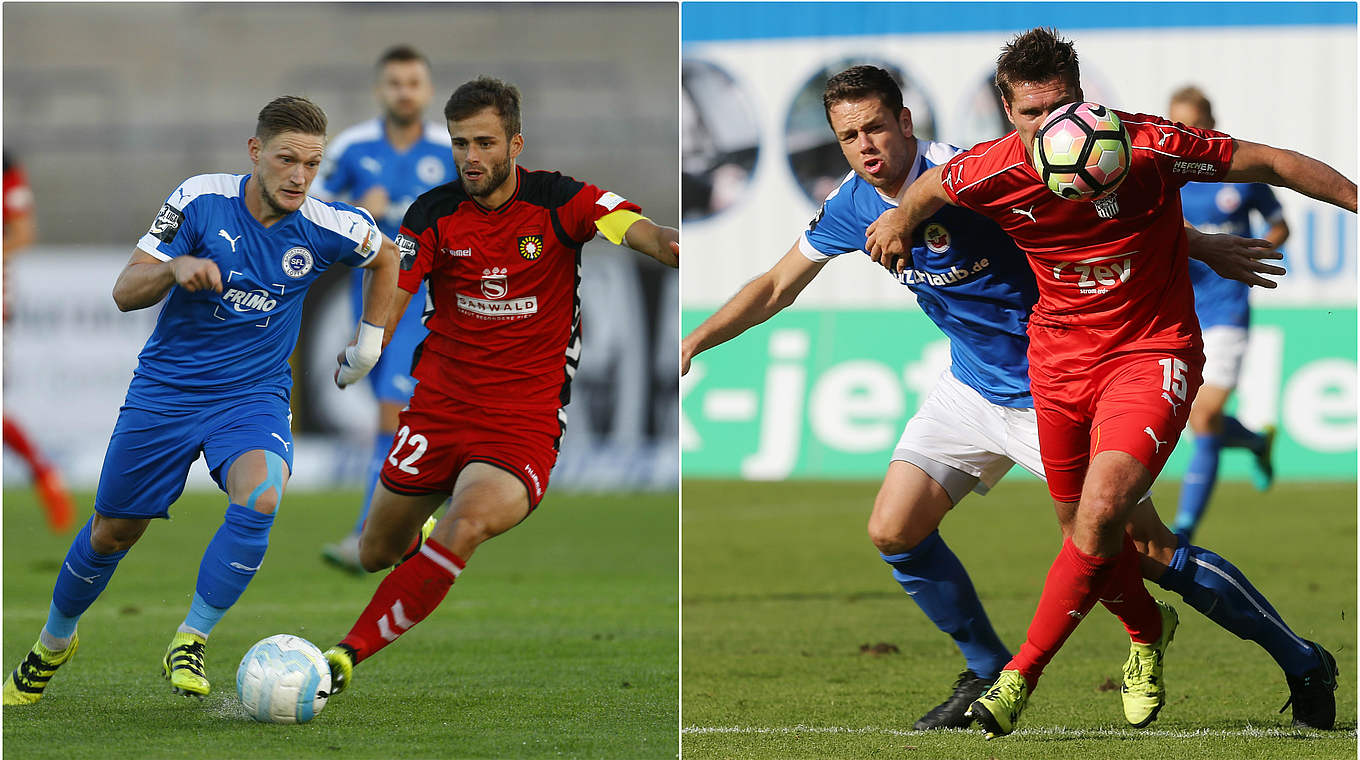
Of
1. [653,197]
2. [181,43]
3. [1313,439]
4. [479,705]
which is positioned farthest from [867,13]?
[479,705]

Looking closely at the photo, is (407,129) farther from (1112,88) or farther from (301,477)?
(1112,88)

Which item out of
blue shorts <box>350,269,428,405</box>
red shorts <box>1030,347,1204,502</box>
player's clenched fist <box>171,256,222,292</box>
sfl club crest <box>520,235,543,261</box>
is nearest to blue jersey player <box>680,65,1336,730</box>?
red shorts <box>1030,347,1204,502</box>

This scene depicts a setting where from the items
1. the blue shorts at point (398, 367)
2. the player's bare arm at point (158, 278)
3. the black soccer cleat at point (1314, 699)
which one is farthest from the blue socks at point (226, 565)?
the blue shorts at point (398, 367)

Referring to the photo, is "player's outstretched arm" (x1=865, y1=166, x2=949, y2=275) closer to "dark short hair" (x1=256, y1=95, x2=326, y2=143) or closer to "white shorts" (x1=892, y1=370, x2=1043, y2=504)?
"white shorts" (x1=892, y1=370, x2=1043, y2=504)

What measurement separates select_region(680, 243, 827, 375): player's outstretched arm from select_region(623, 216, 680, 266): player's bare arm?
259 mm

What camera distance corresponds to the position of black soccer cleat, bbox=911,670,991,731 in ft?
15.4

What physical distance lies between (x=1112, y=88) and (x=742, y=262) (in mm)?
4017

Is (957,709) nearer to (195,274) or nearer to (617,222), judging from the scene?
(617,222)

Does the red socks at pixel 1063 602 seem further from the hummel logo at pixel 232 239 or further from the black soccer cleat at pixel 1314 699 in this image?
the hummel logo at pixel 232 239

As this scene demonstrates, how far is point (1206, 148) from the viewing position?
4039 millimetres

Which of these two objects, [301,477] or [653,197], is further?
[653,197]

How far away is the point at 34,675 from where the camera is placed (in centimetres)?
490

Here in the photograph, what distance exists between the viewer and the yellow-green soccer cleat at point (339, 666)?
434 centimetres

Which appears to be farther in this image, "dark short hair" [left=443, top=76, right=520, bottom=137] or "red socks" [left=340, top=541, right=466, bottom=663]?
"dark short hair" [left=443, top=76, right=520, bottom=137]
